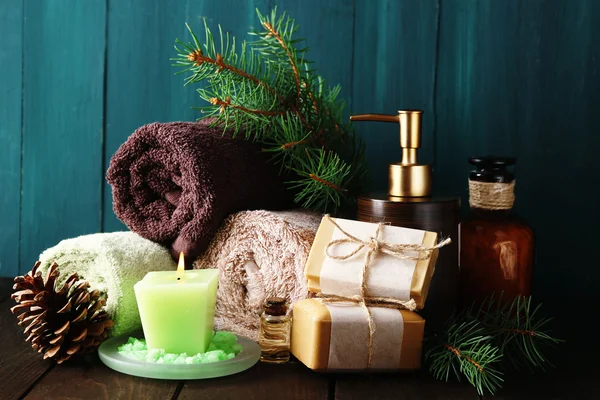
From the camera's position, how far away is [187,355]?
737 mm

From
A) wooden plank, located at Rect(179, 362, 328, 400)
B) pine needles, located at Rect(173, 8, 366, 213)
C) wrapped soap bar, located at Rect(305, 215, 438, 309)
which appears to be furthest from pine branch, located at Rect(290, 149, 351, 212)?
wooden plank, located at Rect(179, 362, 328, 400)

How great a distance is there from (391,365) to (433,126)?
0.44m

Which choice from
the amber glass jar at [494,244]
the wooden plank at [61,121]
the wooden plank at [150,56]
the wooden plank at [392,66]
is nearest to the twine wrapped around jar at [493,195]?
the amber glass jar at [494,244]

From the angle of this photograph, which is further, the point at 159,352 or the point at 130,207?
the point at 130,207

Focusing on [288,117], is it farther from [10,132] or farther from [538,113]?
[10,132]

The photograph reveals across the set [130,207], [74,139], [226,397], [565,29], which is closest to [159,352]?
[226,397]

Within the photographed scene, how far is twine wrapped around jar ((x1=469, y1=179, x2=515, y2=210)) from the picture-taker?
855 millimetres

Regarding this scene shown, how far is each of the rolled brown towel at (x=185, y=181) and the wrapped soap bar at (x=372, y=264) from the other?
0.47ft

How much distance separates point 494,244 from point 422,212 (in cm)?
12

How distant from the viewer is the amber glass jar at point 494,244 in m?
0.85

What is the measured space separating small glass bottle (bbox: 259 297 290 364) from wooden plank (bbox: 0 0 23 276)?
1.79ft

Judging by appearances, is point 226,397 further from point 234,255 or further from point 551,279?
point 551,279

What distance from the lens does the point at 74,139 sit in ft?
3.66

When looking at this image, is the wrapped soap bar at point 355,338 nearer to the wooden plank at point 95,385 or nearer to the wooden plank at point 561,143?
the wooden plank at point 95,385
